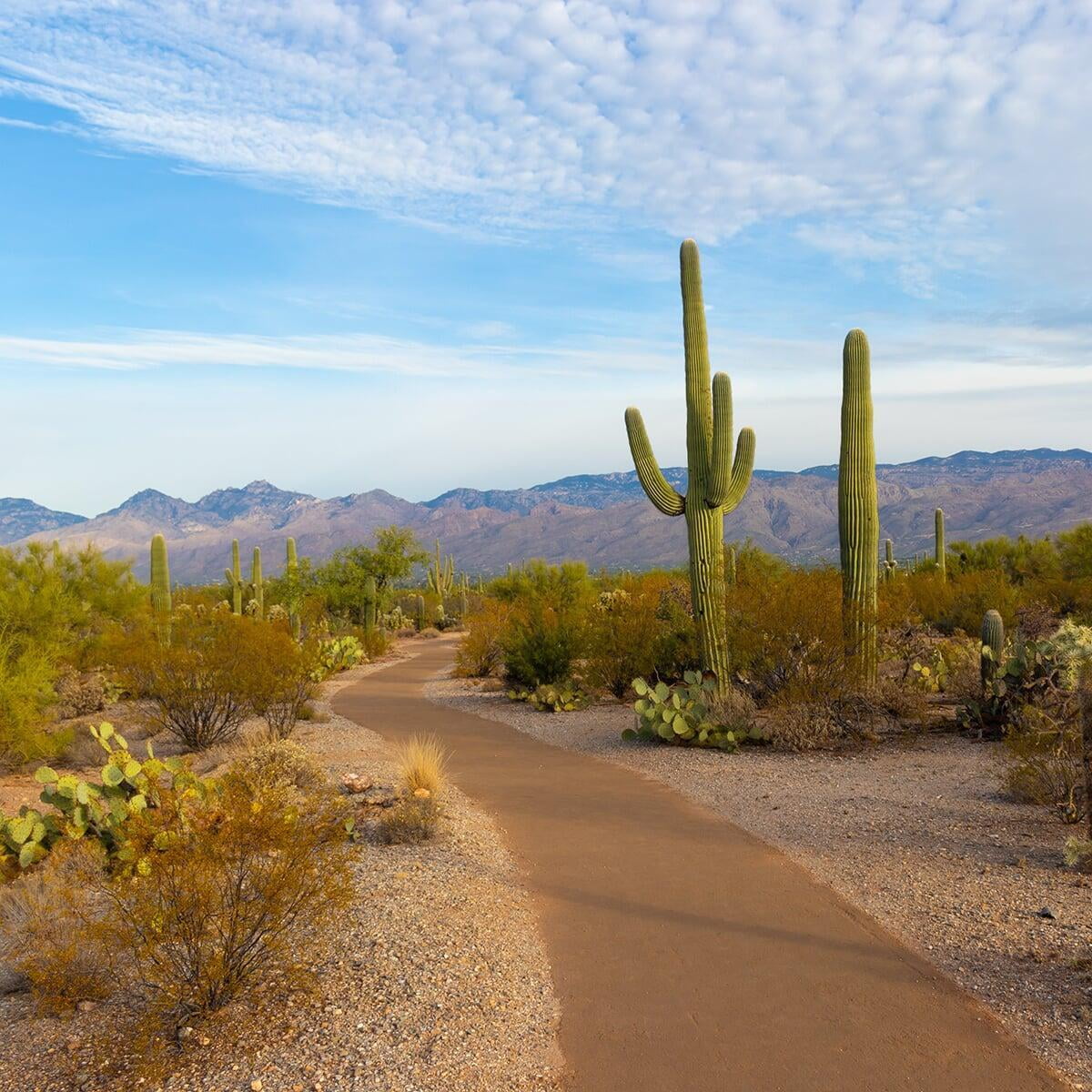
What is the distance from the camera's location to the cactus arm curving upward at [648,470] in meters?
16.6

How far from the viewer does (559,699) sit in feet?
59.0

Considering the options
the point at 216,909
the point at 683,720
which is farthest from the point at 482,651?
the point at 216,909

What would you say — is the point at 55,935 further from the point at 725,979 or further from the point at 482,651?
the point at 482,651

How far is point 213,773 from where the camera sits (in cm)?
1234

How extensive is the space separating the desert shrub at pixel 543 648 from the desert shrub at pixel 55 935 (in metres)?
12.5

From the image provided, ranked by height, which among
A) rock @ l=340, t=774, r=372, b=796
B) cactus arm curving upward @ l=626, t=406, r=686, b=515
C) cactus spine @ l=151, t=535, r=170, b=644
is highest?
cactus arm curving upward @ l=626, t=406, r=686, b=515

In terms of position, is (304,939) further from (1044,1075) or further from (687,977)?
(1044,1075)

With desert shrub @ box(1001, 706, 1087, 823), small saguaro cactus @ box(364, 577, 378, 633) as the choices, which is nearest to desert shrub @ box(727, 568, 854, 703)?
desert shrub @ box(1001, 706, 1087, 823)

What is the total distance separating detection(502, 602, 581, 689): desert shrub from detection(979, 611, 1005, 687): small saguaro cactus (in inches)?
302

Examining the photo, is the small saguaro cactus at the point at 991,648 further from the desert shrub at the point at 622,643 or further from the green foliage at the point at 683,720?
the desert shrub at the point at 622,643

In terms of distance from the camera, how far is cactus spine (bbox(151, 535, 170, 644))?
18703 millimetres

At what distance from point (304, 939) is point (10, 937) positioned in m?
2.10

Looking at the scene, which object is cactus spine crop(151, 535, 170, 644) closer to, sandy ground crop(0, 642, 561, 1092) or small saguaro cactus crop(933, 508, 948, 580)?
sandy ground crop(0, 642, 561, 1092)

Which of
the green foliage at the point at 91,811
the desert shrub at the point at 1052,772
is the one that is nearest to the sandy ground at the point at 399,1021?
the green foliage at the point at 91,811
